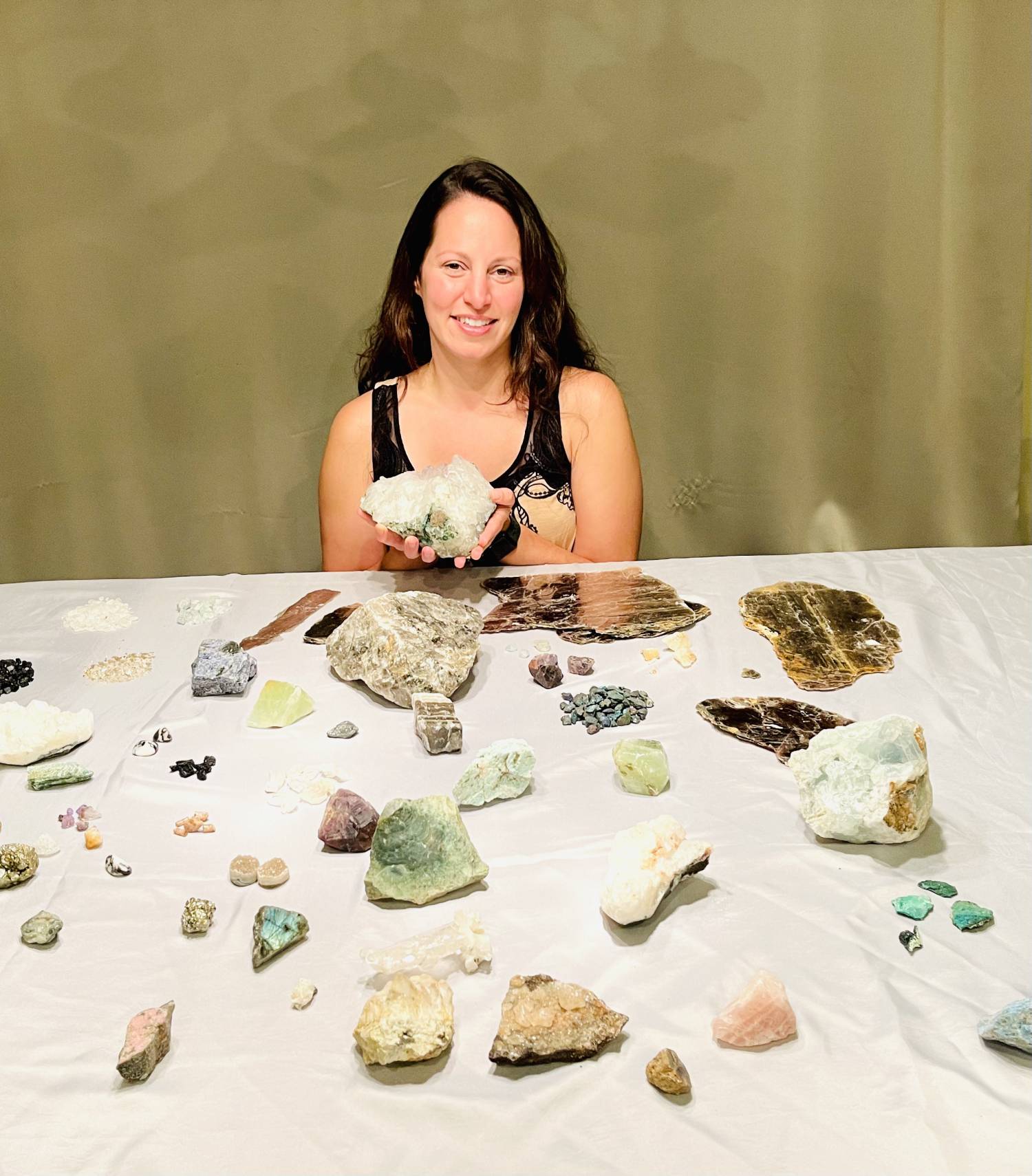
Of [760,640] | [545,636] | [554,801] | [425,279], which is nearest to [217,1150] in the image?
[554,801]

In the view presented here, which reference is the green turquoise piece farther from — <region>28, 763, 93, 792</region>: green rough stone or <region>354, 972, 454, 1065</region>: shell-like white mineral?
<region>28, 763, 93, 792</region>: green rough stone

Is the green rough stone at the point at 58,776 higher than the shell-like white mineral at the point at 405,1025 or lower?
higher

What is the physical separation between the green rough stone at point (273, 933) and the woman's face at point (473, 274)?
1254mm

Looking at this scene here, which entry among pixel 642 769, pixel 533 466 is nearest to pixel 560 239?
pixel 533 466

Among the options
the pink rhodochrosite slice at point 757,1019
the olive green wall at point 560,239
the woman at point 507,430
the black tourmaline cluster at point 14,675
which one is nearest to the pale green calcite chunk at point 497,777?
the pink rhodochrosite slice at point 757,1019

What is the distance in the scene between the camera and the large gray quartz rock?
1.56 meters

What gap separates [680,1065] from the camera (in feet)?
3.11

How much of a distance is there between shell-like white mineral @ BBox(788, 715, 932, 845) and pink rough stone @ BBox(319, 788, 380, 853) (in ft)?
1.63

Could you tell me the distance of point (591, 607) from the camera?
6.06ft

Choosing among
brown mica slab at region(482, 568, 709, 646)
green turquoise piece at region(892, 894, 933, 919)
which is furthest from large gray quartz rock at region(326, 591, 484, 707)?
green turquoise piece at region(892, 894, 933, 919)

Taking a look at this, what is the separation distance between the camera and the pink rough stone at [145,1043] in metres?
0.96

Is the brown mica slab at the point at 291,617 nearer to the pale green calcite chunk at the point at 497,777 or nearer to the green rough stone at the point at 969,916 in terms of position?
the pale green calcite chunk at the point at 497,777

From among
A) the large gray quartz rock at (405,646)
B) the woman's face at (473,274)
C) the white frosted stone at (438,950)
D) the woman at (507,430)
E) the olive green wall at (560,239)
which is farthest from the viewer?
the olive green wall at (560,239)

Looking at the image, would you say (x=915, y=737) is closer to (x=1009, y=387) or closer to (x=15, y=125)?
(x=1009, y=387)
